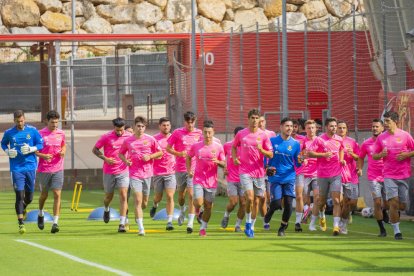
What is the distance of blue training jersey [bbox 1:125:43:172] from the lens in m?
25.6

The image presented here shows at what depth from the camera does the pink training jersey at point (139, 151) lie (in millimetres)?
25312

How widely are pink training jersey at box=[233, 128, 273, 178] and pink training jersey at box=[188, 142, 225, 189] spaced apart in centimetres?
43

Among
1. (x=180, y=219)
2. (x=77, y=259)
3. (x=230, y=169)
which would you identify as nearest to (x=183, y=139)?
(x=180, y=219)

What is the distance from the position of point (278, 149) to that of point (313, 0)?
50124mm

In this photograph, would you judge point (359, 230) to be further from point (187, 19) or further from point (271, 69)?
point (187, 19)

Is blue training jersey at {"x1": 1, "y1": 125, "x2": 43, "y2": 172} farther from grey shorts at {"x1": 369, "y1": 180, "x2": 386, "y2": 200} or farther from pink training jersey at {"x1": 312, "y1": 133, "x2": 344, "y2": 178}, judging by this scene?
grey shorts at {"x1": 369, "y1": 180, "x2": 386, "y2": 200}

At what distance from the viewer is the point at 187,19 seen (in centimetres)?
7238

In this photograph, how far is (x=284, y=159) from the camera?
24.3 m

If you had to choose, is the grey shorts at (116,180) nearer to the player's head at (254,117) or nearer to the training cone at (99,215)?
the training cone at (99,215)

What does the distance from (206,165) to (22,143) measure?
3.40 m

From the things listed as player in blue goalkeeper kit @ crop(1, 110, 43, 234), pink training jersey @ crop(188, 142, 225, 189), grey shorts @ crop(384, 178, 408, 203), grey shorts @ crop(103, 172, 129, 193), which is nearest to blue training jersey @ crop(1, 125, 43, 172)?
player in blue goalkeeper kit @ crop(1, 110, 43, 234)

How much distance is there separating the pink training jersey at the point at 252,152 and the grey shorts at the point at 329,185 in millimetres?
1358


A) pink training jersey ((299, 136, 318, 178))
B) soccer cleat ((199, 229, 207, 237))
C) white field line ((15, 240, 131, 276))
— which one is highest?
pink training jersey ((299, 136, 318, 178))

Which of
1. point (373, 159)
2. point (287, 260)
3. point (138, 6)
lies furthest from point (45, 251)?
point (138, 6)
